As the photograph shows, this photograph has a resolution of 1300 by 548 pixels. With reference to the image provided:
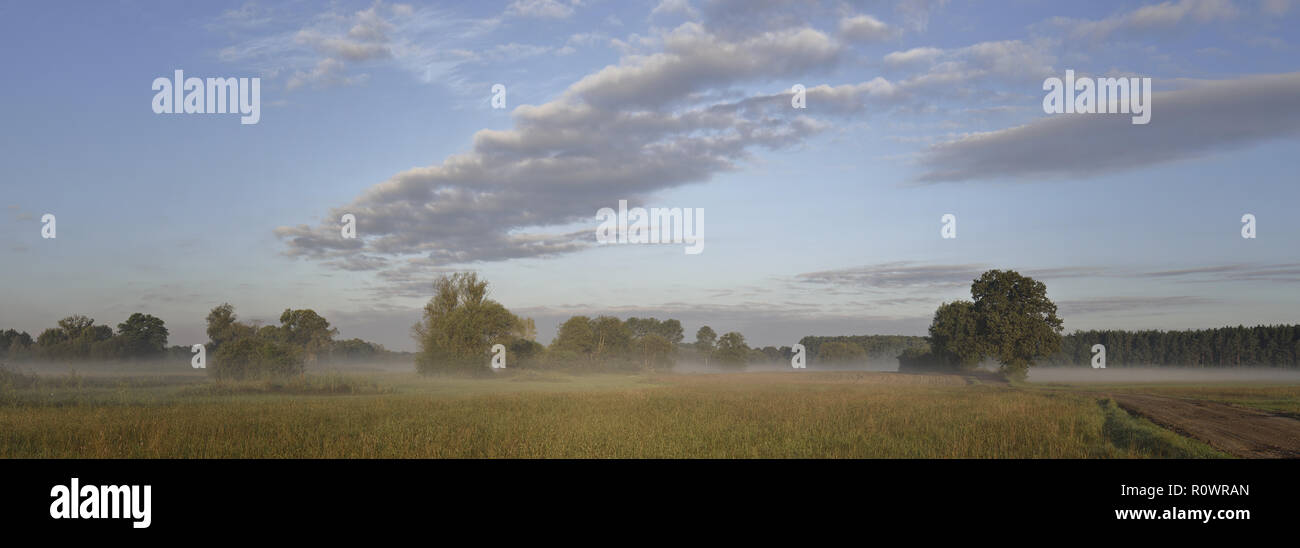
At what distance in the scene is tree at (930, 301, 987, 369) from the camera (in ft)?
249

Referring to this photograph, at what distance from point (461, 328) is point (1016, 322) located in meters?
66.0

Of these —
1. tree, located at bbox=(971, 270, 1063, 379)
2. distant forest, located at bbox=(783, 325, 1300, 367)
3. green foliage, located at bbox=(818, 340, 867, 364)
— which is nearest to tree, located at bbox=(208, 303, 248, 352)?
tree, located at bbox=(971, 270, 1063, 379)

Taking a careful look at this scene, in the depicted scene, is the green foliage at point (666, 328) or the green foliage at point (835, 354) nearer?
the green foliage at point (666, 328)

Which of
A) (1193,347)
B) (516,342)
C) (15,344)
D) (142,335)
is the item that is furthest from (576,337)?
(1193,347)

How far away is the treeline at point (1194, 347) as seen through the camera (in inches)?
5054

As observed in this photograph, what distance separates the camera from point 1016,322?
7288cm

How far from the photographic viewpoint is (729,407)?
30641mm

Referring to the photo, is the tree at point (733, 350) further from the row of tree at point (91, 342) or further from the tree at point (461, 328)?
the row of tree at point (91, 342)

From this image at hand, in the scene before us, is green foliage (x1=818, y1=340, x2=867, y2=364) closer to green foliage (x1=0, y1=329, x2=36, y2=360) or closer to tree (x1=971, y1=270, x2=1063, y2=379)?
tree (x1=971, y1=270, x2=1063, y2=379)

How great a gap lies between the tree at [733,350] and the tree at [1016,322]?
2843 inches

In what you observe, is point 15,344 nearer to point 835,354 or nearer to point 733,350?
point 733,350

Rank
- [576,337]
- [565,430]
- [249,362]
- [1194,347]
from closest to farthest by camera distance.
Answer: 1. [565,430]
2. [249,362]
3. [576,337]
4. [1194,347]

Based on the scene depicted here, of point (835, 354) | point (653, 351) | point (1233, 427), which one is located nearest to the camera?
point (1233, 427)

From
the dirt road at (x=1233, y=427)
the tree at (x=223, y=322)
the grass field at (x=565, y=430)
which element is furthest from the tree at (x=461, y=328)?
the dirt road at (x=1233, y=427)
